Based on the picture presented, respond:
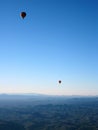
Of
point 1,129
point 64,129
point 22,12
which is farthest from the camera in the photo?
point 64,129

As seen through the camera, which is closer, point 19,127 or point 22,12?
point 22,12

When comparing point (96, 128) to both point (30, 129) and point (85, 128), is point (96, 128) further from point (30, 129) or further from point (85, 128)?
point (30, 129)

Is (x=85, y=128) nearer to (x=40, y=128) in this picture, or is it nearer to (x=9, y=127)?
(x=40, y=128)

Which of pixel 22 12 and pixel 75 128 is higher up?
pixel 22 12

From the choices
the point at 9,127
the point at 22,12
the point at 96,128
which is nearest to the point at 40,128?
the point at 9,127

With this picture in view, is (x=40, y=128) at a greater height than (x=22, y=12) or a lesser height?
lesser

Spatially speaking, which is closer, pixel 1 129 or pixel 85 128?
pixel 1 129

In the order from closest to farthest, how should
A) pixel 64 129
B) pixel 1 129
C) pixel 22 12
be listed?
pixel 22 12 → pixel 1 129 → pixel 64 129

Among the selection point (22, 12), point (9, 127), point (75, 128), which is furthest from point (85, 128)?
point (22, 12)
